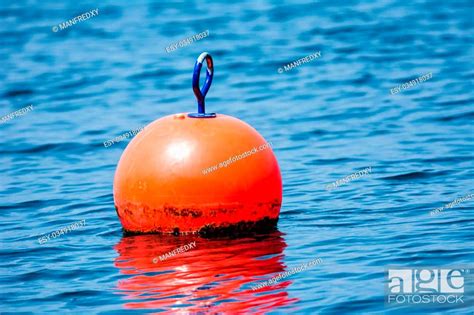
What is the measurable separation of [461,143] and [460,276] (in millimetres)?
6094

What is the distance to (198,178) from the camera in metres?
9.55

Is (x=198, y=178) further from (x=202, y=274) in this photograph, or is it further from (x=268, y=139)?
(x=268, y=139)

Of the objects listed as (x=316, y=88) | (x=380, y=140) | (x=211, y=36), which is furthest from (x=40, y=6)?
(x=380, y=140)

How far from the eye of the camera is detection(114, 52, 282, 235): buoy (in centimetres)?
956

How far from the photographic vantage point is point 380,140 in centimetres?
1512

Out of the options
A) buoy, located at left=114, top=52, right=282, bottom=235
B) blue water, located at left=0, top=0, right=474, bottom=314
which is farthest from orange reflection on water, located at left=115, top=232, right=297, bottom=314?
buoy, located at left=114, top=52, right=282, bottom=235

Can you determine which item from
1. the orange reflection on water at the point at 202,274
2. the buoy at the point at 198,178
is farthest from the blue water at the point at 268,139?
the buoy at the point at 198,178

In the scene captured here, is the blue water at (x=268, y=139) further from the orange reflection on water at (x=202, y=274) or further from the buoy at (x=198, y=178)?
the buoy at (x=198, y=178)

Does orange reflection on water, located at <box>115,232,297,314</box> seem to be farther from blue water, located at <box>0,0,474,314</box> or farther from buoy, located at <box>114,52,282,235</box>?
buoy, located at <box>114,52,282,235</box>

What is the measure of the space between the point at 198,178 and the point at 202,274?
86 centimetres

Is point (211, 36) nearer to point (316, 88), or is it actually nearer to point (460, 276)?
point (316, 88)

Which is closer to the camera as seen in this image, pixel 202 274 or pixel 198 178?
pixel 202 274

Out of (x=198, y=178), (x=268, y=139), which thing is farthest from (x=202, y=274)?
(x=268, y=139)

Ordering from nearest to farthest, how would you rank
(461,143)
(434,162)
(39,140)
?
(434,162)
(461,143)
(39,140)
